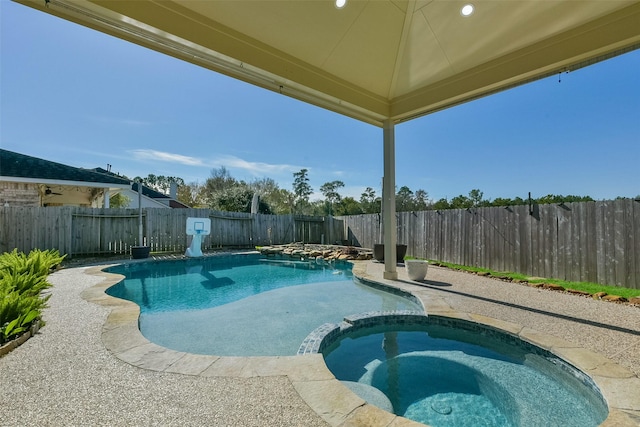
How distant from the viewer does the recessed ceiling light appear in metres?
3.53

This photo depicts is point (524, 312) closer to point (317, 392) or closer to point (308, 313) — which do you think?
point (308, 313)

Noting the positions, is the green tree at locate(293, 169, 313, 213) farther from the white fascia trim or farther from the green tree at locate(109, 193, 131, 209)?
the white fascia trim

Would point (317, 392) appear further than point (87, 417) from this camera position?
Yes

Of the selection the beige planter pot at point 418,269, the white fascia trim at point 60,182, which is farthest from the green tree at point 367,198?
the beige planter pot at point 418,269

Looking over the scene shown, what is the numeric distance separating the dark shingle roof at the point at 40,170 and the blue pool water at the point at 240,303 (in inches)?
242

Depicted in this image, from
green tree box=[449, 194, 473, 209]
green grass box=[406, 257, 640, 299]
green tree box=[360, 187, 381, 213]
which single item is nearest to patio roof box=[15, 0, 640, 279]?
green grass box=[406, 257, 640, 299]

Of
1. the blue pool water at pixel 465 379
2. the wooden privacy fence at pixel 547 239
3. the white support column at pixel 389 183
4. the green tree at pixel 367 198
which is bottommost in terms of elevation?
the blue pool water at pixel 465 379

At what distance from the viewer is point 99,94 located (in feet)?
32.3

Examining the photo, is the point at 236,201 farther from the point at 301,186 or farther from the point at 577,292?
the point at 577,292

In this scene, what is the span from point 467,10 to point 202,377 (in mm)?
4881

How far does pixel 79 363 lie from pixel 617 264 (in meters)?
7.87

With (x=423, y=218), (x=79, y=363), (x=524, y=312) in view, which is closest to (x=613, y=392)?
(x=524, y=312)

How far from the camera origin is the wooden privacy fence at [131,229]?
870 cm

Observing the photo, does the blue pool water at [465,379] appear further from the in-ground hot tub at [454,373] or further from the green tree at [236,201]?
the green tree at [236,201]
